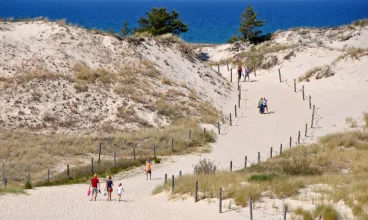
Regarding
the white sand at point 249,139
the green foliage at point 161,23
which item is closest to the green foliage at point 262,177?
the white sand at point 249,139

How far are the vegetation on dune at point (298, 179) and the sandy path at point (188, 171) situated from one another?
104cm

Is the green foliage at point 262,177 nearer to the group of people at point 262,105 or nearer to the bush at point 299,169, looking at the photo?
the bush at point 299,169

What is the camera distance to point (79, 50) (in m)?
48.1

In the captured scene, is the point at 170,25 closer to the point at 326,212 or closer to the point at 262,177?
the point at 262,177

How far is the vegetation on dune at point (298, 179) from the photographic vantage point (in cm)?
2200

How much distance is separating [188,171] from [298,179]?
879cm

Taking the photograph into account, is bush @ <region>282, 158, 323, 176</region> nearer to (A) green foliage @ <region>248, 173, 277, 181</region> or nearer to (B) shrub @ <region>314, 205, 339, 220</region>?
(A) green foliage @ <region>248, 173, 277, 181</region>

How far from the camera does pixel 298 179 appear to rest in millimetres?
24688

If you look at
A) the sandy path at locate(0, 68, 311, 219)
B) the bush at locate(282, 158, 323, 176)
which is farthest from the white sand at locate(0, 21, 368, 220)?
the bush at locate(282, 158, 323, 176)

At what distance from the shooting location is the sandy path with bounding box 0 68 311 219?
76.6ft

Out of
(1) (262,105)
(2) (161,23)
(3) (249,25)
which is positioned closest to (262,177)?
(1) (262,105)

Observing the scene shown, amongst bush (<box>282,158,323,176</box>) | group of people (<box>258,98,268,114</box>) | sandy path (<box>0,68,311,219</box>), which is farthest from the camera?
group of people (<box>258,98,268,114</box>)

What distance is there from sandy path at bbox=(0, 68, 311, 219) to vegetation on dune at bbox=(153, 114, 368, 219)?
3.40 feet

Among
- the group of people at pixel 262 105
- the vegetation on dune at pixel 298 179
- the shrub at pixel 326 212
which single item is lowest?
the shrub at pixel 326 212
